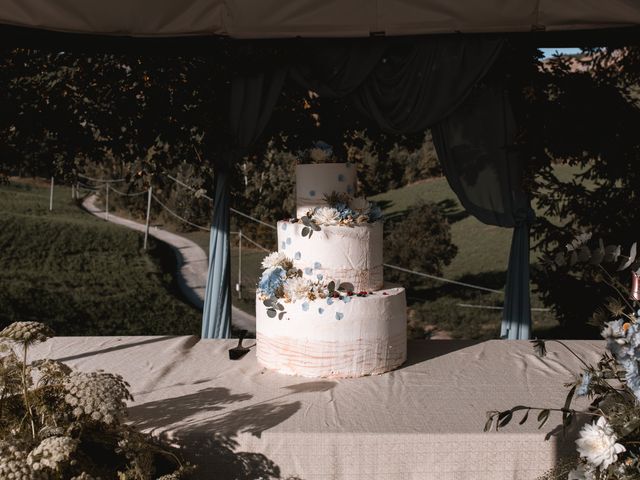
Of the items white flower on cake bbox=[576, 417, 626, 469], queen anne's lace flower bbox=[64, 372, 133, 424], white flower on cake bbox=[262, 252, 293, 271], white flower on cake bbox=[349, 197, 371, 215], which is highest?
white flower on cake bbox=[349, 197, 371, 215]

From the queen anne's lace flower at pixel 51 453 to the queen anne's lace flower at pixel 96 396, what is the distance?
123mm

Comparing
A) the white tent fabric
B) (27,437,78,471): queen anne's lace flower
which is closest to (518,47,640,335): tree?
the white tent fabric

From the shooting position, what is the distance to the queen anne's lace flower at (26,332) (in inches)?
65.0

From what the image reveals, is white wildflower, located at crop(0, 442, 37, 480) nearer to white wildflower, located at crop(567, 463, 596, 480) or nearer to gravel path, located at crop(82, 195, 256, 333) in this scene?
white wildflower, located at crop(567, 463, 596, 480)

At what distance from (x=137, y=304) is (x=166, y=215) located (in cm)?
320

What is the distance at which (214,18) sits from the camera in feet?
12.3

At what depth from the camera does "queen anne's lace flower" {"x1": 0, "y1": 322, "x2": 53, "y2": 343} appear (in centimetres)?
165

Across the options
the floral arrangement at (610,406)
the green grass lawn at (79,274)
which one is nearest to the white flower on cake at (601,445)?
the floral arrangement at (610,406)

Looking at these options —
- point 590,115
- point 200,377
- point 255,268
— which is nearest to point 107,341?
point 200,377

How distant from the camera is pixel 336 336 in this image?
300 centimetres

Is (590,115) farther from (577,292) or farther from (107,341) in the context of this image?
(107,341)

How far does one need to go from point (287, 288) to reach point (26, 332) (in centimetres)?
151

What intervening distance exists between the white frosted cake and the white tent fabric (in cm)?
105

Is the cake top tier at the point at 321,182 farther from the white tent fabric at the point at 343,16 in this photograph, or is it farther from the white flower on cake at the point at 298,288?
the white tent fabric at the point at 343,16
